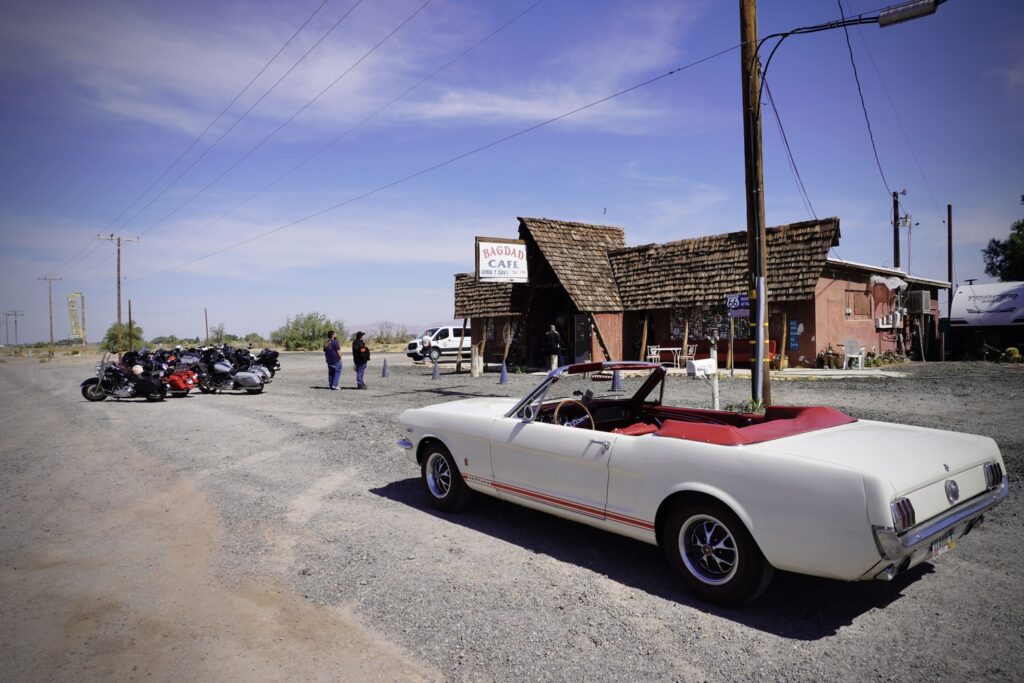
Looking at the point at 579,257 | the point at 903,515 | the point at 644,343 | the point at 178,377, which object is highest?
the point at 579,257

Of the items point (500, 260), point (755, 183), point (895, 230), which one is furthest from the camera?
point (895, 230)

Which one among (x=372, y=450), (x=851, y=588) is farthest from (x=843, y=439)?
(x=372, y=450)

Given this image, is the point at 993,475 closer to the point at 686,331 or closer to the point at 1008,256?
the point at 686,331

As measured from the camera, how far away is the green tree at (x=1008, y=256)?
39.8 metres

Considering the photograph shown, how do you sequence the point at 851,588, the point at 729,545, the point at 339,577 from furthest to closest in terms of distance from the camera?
the point at 339,577 < the point at 851,588 < the point at 729,545

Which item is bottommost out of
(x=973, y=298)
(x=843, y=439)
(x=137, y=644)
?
(x=137, y=644)

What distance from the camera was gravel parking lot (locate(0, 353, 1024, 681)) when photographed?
124 inches

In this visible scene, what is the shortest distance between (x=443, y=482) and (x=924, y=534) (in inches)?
150

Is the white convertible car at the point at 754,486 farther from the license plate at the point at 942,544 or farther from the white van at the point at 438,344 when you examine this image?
the white van at the point at 438,344

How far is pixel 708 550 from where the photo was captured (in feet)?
12.4

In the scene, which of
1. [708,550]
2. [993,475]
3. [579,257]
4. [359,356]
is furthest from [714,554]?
[579,257]

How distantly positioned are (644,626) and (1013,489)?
4.62 meters

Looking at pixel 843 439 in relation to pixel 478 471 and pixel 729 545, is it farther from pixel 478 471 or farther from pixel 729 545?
pixel 478 471

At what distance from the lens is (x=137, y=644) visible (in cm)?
341
